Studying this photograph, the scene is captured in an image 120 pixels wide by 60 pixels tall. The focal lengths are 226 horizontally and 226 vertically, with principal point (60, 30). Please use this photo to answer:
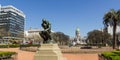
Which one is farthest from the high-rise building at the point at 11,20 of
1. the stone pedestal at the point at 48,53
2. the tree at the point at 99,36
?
the stone pedestal at the point at 48,53

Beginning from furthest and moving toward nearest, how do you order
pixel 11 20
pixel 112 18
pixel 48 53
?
pixel 11 20
pixel 112 18
pixel 48 53

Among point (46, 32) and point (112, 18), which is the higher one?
point (112, 18)

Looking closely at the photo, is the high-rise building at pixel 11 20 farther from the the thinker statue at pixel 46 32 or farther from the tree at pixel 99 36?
the the thinker statue at pixel 46 32

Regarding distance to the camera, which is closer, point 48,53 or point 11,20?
point 48,53

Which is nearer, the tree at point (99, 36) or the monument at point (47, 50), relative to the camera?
the monument at point (47, 50)

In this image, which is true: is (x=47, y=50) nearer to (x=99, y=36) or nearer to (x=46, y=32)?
(x=46, y=32)

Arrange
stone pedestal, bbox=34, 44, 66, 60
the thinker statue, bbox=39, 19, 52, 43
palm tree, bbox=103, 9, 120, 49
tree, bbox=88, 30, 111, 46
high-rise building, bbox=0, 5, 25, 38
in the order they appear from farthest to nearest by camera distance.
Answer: high-rise building, bbox=0, 5, 25, 38 → tree, bbox=88, 30, 111, 46 → palm tree, bbox=103, 9, 120, 49 → the thinker statue, bbox=39, 19, 52, 43 → stone pedestal, bbox=34, 44, 66, 60

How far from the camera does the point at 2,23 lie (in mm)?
157375

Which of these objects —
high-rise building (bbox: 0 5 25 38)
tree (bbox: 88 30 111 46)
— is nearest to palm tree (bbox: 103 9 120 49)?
tree (bbox: 88 30 111 46)

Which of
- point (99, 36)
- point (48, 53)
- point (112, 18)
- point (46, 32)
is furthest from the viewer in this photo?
point (99, 36)

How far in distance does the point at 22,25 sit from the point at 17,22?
37.9 ft

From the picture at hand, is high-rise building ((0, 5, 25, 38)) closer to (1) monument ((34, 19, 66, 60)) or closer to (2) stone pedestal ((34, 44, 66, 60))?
(1) monument ((34, 19, 66, 60))

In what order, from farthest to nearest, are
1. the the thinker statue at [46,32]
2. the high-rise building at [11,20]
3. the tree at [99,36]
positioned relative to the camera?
the high-rise building at [11,20]
the tree at [99,36]
the the thinker statue at [46,32]

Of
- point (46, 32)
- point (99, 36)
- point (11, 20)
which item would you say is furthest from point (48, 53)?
point (11, 20)
